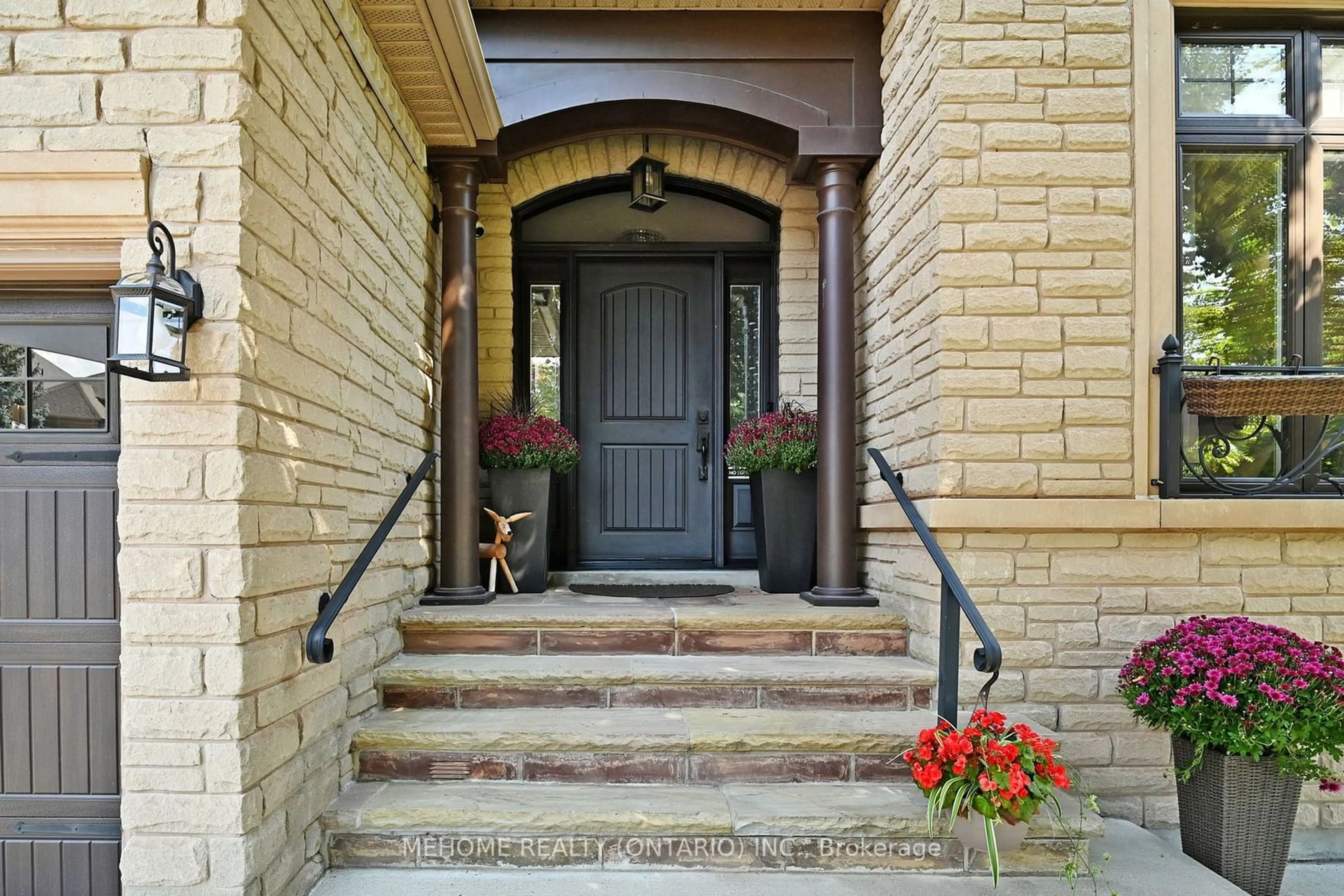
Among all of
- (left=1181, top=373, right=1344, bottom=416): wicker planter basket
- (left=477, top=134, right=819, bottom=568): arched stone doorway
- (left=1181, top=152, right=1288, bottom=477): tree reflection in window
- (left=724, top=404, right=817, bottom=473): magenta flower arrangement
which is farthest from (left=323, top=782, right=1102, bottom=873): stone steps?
(left=477, top=134, right=819, bottom=568): arched stone doorway

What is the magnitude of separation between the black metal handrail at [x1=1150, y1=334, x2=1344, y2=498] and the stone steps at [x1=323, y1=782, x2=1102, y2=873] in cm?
151

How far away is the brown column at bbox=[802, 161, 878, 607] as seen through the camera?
12.2 feet

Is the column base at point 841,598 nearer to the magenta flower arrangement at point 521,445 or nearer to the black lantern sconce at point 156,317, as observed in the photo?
the magenta flower arrangement at point 521,445

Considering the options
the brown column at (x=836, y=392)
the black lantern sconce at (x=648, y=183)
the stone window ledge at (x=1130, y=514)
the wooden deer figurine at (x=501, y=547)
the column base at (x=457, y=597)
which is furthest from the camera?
the black lantern sconce at (x=648, y=183)

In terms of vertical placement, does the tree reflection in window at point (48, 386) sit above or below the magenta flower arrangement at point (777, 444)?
above

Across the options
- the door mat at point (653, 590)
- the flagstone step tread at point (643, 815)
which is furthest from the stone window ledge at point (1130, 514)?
the door mat at point (653, 590)

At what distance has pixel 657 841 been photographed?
244 cm

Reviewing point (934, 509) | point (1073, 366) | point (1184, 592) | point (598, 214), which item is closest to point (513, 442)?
point (598, 214)

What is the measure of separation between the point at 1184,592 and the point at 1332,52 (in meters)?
2.48

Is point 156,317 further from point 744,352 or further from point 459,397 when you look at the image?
point 744,352

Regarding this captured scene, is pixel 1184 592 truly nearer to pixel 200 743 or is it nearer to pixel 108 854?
pixel 200 743

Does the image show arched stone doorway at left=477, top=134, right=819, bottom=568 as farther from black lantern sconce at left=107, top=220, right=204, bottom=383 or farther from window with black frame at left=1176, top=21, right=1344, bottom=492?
black lantern sconce at left=107, top=220, right=204, bottom=383

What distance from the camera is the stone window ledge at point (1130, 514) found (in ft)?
9.54

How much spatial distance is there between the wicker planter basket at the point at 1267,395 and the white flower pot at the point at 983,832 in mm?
1837
